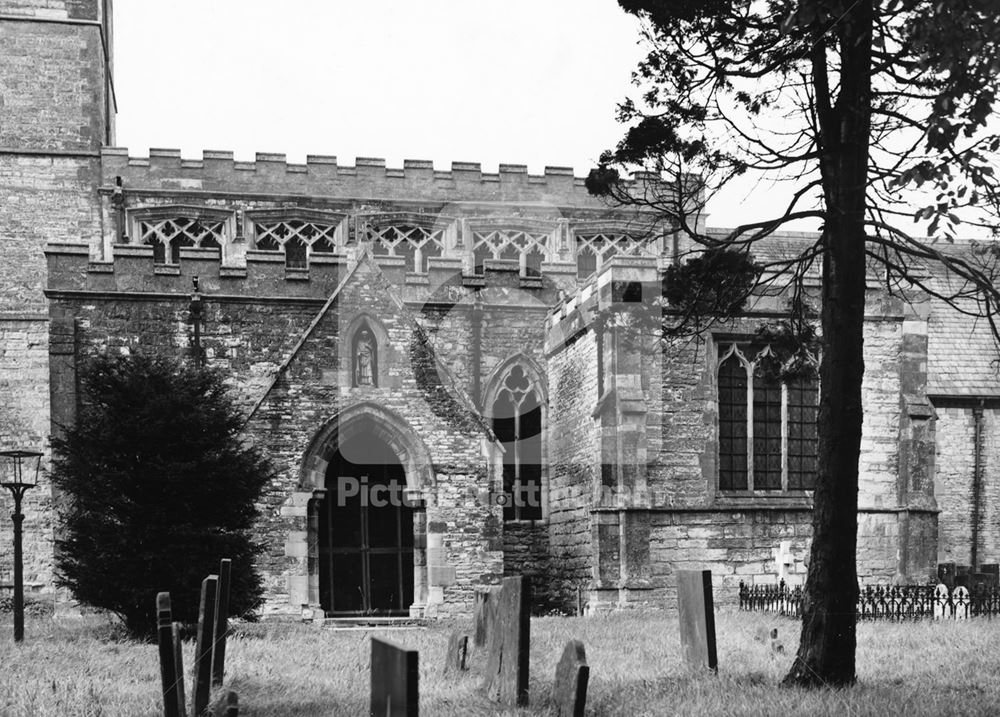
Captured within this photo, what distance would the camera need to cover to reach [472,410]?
21.5 metres

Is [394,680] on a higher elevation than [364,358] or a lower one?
lower

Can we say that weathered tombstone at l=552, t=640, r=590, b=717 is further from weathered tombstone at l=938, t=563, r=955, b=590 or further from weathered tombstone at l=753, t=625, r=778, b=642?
weathered tombstone at l=938, t=563, r=955, b=590

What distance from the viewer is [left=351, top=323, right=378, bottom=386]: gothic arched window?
21.4m

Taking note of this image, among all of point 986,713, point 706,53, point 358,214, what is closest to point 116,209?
point 358,214

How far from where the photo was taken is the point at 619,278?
74.3 feet

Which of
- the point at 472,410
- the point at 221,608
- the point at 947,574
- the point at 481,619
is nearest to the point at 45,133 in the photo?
the point at 472,410

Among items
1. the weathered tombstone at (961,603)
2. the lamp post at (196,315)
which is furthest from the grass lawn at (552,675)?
the lamp post at (196,315)

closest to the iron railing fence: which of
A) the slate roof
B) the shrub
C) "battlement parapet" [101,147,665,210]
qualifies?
the shrub

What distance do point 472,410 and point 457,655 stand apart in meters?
8.78

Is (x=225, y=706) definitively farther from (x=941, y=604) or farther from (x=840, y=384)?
(x=941, y=604)

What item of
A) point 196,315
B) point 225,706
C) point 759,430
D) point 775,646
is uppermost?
point 196,315

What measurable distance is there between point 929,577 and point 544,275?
887cm

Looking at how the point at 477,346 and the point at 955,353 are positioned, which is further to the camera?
the point at 955,353

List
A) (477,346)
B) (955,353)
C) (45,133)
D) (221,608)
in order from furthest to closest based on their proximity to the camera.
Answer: (45,133) < (955,353) < (477,346) < (221,608)
